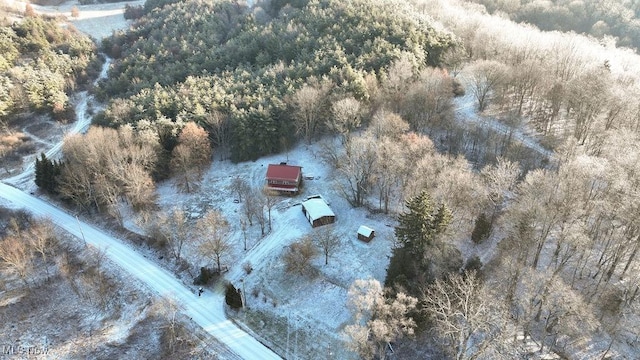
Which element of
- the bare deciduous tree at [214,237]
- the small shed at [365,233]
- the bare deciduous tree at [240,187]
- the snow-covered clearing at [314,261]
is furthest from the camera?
the bare deciduous tree at [240,187]

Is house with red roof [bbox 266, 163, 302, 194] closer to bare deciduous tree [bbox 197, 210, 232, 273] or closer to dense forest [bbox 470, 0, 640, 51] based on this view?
bare deciduous tree [bbox 197, 210, 232, 273]

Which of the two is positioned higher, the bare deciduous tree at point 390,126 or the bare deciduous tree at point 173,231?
the bare deciduous tree at point 390,126

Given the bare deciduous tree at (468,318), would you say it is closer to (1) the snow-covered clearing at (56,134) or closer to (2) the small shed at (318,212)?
(2) the small shed at (318,212)

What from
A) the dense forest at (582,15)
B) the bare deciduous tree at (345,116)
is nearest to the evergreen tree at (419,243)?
the bare deciduous tree at (345,116)

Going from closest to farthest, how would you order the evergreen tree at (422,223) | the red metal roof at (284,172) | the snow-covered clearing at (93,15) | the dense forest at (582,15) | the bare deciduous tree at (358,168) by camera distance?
the evergreen tree at (422,223) < the bare deciduous tree at (358,168) < the red metal roof at (284,172) < the dense forest at (582,15) < the snow-covered clearing at (93,15)

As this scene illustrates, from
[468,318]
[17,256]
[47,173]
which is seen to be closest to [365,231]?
[468,318]
